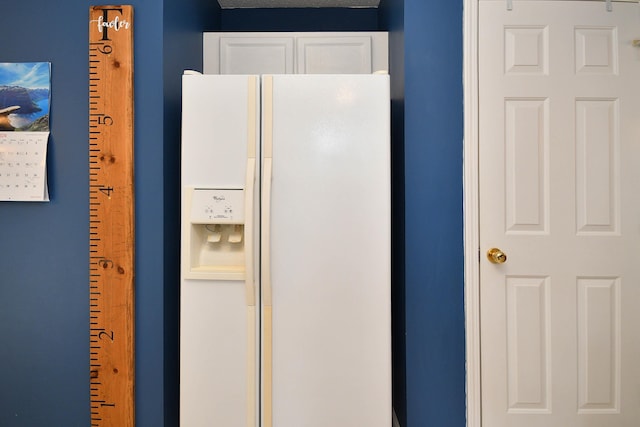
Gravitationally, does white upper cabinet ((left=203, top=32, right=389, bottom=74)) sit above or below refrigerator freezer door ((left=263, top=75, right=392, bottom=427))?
above

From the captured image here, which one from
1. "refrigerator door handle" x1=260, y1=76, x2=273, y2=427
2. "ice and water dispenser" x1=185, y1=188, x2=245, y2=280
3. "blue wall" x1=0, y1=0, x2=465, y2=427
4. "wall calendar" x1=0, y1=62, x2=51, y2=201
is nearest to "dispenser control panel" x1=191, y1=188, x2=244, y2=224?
"ice and water dispenser" x1=185, y1=188, x2=245, y2=280

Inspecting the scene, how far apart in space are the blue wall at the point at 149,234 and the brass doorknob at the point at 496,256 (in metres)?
0.13

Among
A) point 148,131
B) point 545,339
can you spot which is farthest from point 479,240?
point 148,131

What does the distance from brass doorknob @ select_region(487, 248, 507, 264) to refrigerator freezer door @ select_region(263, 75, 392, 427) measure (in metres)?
0.51

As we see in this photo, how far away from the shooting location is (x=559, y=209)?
1.71 m

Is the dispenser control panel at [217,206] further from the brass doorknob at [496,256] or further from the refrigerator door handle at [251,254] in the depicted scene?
the brass doorknob at [496,256]

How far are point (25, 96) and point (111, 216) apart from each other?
0.64 metres

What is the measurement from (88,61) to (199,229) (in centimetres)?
89

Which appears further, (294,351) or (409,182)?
(409,182)

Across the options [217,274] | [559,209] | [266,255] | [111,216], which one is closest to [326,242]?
[266,255]

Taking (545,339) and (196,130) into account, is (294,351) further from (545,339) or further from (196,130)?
(545,339)

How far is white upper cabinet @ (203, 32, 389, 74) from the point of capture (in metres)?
2.12

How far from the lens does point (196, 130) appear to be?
1542mm

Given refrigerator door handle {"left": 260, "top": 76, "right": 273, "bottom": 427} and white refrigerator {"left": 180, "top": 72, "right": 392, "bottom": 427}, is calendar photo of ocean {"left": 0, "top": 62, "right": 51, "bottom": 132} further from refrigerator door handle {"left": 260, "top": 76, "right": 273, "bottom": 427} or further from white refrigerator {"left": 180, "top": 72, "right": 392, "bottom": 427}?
refrigerator door handle {"left": 260, "top": 76, "right": 273, "bottom": 427}
